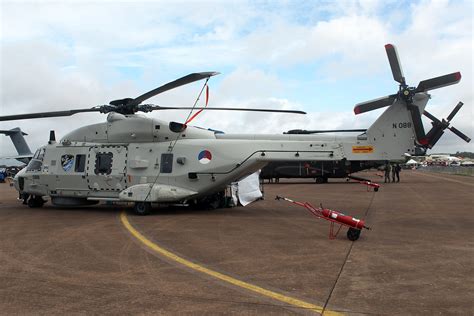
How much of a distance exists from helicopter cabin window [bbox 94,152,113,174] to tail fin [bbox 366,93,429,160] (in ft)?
33.5

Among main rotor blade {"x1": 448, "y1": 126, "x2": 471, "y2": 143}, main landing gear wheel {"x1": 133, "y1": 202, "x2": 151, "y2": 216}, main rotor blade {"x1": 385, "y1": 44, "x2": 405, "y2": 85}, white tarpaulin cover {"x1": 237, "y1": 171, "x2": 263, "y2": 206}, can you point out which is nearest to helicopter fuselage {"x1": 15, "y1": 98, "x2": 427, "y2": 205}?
main landing gear wheel {"x1": 133, "y1": 202, "x2": 151, "y2": 216}

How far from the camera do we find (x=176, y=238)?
29.4 ft

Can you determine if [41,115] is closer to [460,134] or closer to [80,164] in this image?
[80,164]

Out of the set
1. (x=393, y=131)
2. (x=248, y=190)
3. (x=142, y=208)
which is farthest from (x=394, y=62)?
(x=142, y=208)

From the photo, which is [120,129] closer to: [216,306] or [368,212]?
[368,212]

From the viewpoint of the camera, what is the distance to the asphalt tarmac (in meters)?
4.75

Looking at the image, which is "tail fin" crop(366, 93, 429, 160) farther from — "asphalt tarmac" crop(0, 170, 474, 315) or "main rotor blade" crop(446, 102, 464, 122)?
"main rotor blade" crop(446, 102, 464, 122)

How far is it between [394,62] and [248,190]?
347 inches

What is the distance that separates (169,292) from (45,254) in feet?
11.3

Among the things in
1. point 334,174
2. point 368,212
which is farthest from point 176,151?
point 334,174

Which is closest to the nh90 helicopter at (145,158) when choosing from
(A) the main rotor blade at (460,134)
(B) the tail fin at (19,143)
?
(A) the main rotor blade at (460,134)

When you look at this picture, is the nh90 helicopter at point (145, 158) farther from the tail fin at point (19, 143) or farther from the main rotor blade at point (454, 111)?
the tail fin at point (19, 143)

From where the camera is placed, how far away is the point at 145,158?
45.2ft

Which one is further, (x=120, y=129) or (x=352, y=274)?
(x=120, y=129)
